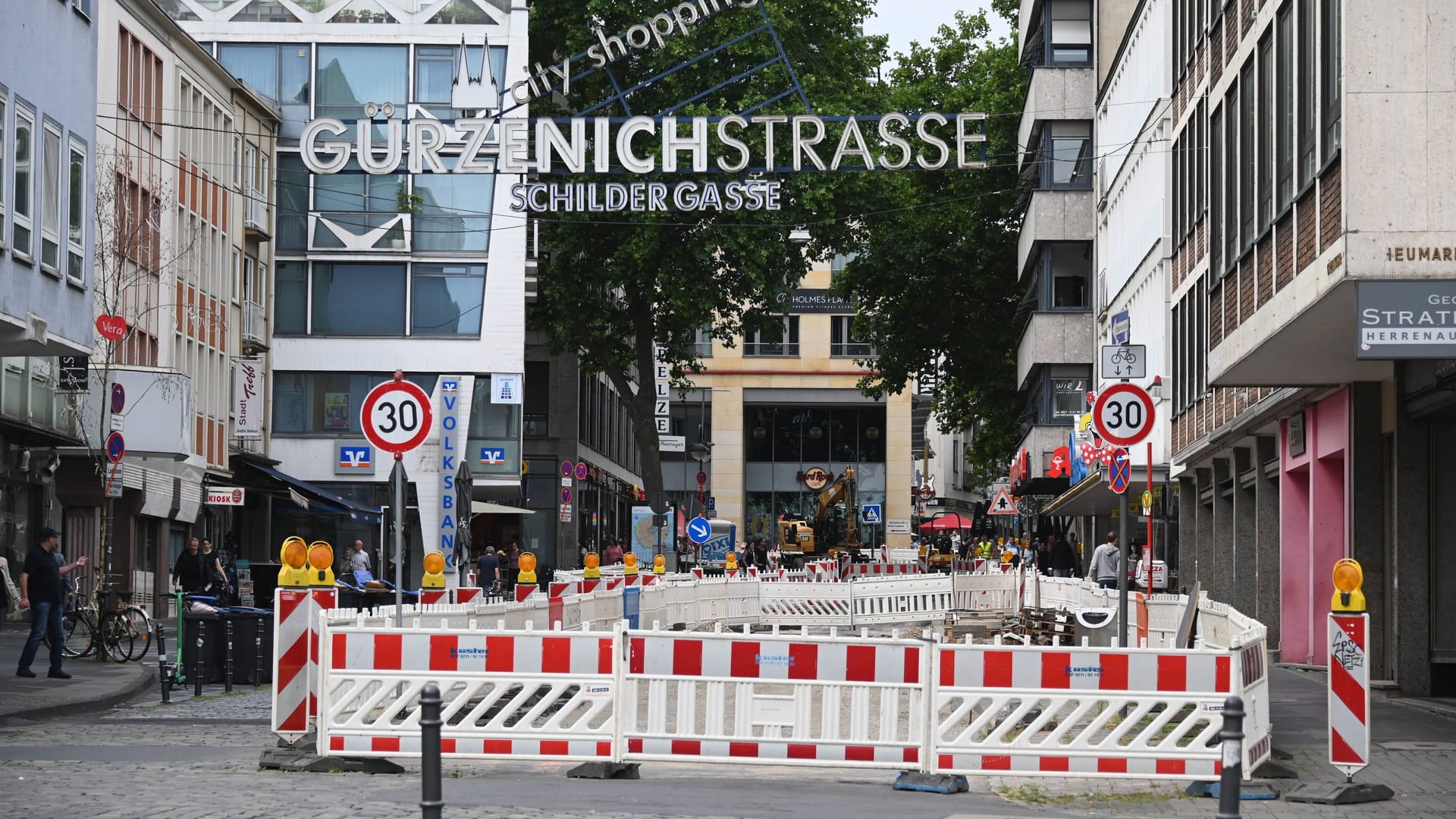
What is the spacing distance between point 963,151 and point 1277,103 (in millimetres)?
7198

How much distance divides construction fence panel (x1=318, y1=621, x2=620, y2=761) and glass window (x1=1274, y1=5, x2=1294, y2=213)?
33.7 ft

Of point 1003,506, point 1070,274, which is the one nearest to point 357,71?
point 1070,274

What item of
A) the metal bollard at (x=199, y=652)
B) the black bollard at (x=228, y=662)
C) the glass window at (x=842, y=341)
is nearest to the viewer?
the metal bollard at (x=199, y=652)

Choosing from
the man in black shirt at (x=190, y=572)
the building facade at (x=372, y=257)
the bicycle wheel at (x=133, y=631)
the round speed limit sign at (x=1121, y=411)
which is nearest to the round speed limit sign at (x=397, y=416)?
the round speed limit sign at (x=1121, y=411)

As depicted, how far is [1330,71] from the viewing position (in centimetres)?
1852

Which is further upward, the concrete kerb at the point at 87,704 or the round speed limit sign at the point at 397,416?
the round speed limit sign at the point at 397,416

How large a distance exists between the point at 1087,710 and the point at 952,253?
1999 inches

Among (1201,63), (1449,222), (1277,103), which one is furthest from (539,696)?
(1201,63)

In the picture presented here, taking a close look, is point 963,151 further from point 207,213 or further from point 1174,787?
point 207,213

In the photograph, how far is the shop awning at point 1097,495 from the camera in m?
42.5

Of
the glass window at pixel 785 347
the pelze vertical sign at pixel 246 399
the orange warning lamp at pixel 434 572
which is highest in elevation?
the glass window at pixel 785 347

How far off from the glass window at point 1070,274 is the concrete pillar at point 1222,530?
20202 mm

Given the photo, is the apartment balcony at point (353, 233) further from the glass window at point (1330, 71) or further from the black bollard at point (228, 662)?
the glass window at point (1330, 71)

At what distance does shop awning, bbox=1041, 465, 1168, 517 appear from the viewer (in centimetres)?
4250
